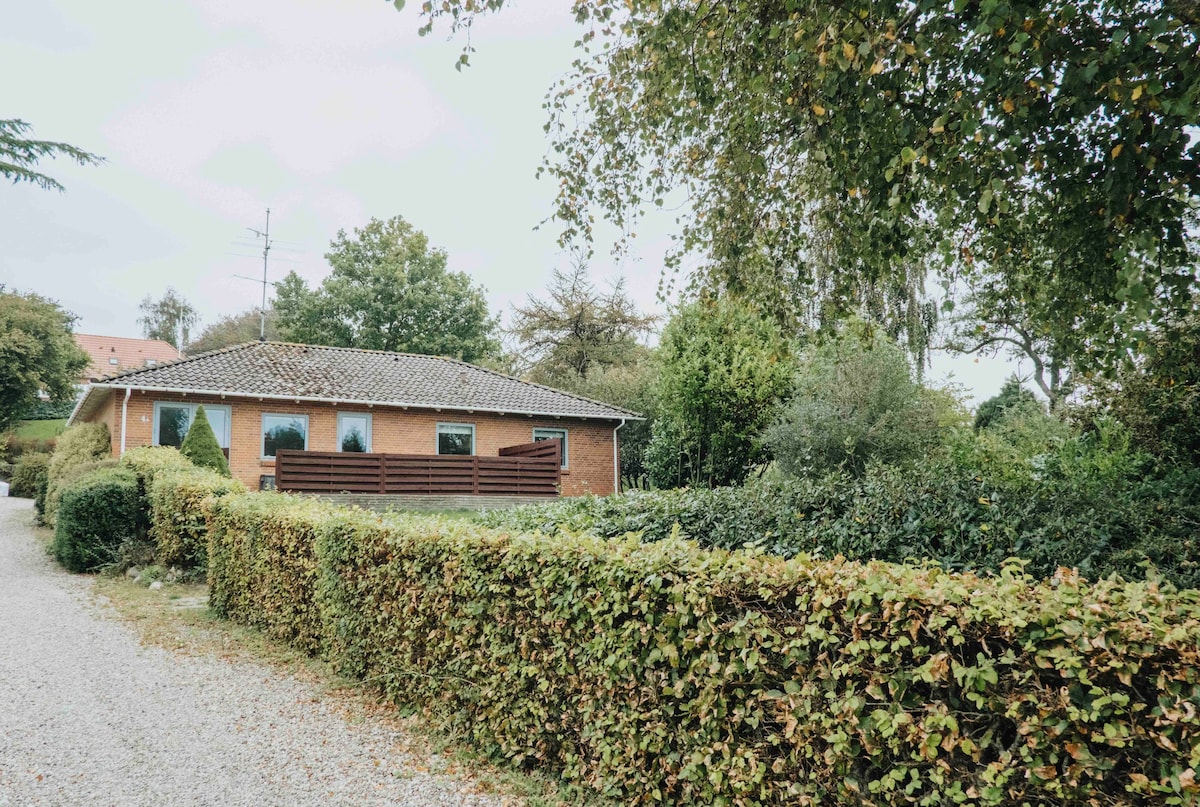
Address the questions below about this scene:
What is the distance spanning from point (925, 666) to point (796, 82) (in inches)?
193

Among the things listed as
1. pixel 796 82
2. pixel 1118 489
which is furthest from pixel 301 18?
pixel 1118 489

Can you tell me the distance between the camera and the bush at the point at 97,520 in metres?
12.6

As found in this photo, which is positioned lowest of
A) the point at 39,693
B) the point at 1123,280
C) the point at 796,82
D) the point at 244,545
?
the point at 39,693

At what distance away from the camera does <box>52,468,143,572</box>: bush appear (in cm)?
1265

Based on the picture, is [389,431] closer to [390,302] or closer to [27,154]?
[27,154]

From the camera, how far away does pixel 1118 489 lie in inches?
333

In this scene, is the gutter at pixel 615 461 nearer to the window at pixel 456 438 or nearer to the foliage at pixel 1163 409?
the window at pixel 456 438

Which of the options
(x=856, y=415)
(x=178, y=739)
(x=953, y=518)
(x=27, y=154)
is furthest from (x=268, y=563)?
(x=27, y=154)

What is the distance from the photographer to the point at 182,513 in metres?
11.0

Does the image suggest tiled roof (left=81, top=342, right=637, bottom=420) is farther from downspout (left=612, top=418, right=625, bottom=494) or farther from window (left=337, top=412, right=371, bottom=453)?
window (left=337, top=412, right=371, bottom=453)

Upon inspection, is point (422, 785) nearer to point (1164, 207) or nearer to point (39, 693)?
point (39, 693)

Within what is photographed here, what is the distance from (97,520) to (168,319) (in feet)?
218

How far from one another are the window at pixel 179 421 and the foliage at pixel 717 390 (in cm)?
1224

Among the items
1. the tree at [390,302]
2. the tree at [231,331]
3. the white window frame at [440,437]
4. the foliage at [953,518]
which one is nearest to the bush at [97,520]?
the foliage at [953,518]
